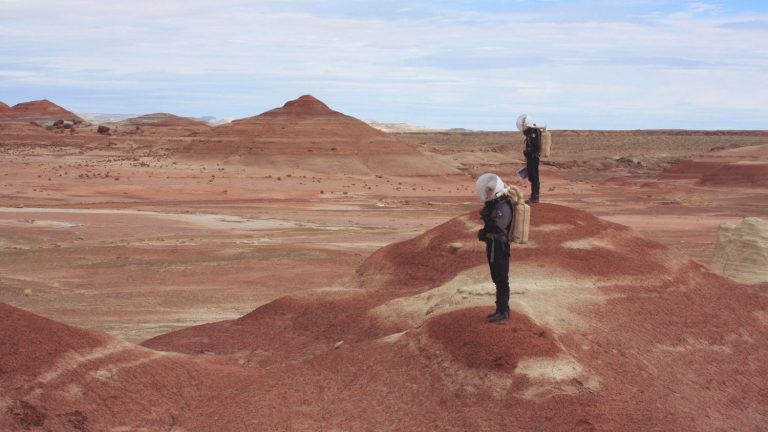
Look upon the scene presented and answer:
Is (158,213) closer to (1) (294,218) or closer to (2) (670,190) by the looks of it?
(1) (294,218)

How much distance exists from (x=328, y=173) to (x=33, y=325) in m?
46.6

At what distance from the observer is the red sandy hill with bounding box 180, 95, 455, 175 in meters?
57.5

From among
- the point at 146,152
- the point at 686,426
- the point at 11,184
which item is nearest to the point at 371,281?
the point at 686,426

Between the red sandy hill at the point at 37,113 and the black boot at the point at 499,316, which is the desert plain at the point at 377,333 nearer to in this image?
the black boot at the point at 499,316

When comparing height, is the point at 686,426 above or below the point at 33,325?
below

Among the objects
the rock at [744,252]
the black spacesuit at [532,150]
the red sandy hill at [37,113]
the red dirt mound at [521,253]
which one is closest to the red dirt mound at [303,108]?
the rock at [744,252]

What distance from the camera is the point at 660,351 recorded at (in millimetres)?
10203

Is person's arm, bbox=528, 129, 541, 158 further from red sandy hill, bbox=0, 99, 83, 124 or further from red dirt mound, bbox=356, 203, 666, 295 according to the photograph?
red sandy hill, bbox=0, 99, 83, 124

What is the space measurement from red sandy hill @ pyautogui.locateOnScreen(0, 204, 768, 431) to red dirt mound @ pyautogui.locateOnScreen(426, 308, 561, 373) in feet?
0.05

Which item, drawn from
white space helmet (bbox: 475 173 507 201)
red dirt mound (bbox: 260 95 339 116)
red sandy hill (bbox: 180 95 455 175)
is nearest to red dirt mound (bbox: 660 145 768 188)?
red sandy hill (bbox: 180 95 455 175)

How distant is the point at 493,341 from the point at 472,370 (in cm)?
35

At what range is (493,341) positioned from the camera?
352 inches

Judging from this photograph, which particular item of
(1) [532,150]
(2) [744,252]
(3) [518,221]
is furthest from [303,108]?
(3) [518,221]

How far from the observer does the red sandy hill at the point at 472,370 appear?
27.7 feet
